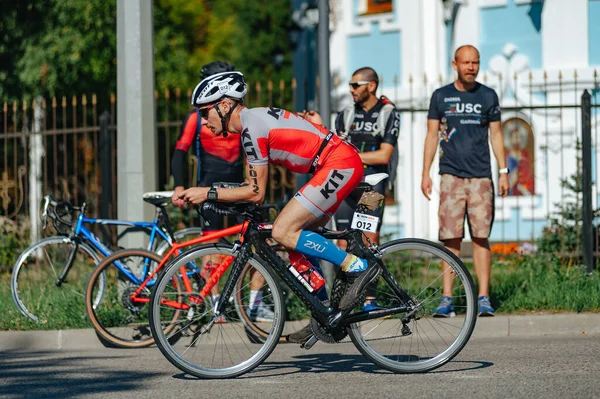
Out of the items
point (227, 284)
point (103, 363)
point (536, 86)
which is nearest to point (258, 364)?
point (227, 284)

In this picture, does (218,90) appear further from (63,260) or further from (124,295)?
(63,260)

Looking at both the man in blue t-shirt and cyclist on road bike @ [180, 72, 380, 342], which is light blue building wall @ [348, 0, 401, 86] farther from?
cyclist on road bike @ [180, 72, 380, 342]

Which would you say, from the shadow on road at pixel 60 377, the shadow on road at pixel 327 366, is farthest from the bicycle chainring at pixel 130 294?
the shadow on road at pixel 327 366

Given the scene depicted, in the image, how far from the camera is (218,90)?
6625mm

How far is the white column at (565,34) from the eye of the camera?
16312 millimetres

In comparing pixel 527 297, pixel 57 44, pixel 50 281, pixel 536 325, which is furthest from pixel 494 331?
pixel 57 44

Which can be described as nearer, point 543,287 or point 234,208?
point 234,208

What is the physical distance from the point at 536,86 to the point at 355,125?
7815mm

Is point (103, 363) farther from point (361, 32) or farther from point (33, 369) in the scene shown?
point (361, 32)

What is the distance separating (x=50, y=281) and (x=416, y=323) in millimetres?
3863

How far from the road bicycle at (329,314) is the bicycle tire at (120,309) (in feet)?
4.90

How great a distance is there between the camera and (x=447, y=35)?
1812 cm

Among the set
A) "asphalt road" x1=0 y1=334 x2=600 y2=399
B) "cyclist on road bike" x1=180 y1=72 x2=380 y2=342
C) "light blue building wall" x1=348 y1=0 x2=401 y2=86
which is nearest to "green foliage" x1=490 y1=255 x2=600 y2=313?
"asphalt road" x1=0 y1=334 x2=600 y2=399

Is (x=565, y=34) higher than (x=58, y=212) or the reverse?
higher
